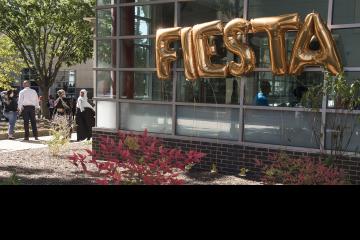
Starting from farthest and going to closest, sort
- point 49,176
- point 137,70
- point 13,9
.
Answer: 1. point 13,9
2. point 137,70
3. point 49,176

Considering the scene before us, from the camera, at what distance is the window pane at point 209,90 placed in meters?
7.83

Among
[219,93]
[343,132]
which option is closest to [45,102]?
[219,93]

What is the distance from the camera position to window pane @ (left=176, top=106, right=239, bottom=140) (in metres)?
7.90

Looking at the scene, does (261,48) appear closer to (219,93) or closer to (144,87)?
(219,93)

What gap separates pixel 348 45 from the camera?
22.2 ft

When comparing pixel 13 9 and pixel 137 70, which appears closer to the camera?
pixel 137 70

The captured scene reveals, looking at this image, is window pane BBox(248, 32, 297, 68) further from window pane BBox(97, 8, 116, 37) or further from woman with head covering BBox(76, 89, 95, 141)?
woman with head covering BBox(76, 89, 95, 141)

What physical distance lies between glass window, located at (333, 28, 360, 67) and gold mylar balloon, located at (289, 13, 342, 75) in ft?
0.84

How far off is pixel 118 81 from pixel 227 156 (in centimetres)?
289

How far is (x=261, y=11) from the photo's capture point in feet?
24.9

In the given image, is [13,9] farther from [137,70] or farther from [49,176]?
[49,176]

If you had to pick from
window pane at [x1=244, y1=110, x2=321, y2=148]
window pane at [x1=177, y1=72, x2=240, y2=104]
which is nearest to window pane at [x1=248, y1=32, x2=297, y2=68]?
window pane at [x1=177, y1=72, x2=240, y2=104]

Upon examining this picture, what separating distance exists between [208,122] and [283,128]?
1425 mm
